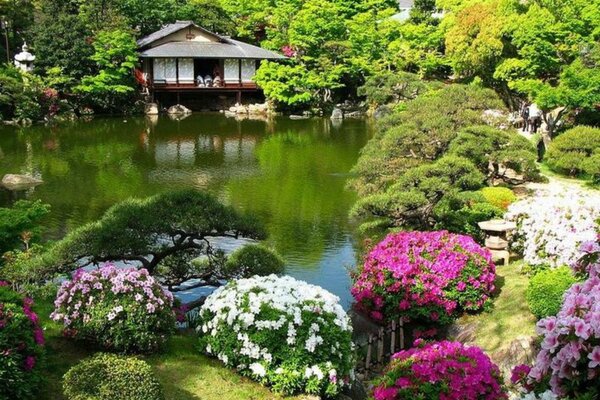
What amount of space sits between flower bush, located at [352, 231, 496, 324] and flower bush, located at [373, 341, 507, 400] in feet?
10.0

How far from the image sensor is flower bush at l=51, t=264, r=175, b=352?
6.37 m

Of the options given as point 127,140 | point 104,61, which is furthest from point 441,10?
point 127,140

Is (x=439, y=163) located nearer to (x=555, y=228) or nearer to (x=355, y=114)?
(x=555, y=228)

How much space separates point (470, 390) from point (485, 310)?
3776 mm

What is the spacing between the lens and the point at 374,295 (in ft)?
29.8

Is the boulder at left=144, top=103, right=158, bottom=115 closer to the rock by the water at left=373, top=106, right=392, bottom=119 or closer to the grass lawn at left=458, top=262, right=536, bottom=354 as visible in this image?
the rock by the water at left=373, top=106, right=392, bottom=119

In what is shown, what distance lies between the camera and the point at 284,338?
20.8ft

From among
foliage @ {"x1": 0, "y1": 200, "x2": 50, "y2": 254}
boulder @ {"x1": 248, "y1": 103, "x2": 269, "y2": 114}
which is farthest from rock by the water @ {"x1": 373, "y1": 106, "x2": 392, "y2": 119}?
foliage @ {"x1": 0, "y1": 200, "x2": 50, "y2": 254}

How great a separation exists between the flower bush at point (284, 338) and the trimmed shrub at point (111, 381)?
128cm

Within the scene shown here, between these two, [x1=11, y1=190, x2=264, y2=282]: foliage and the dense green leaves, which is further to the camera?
the dense green leaves

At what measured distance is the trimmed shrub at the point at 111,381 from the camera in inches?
198

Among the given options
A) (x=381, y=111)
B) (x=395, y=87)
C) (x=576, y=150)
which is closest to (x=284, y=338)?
(x=576, y=150)

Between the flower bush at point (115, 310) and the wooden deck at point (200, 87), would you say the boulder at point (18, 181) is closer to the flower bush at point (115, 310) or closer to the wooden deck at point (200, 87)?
the flower bush at point (115, 310)

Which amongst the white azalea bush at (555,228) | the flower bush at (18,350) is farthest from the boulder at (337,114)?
the flower bush at (18,350)
